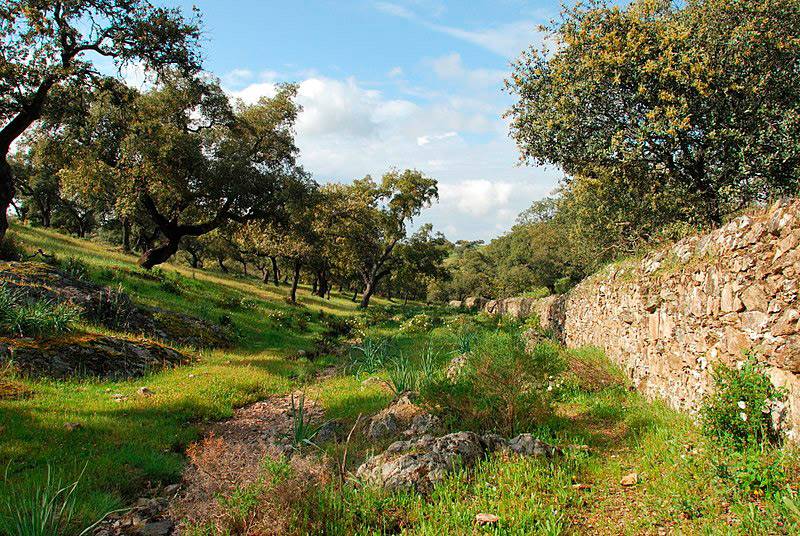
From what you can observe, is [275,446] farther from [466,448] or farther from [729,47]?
[729,47]

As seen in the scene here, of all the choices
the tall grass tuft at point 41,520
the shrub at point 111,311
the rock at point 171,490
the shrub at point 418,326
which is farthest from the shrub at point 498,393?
the shrub at point 418,326

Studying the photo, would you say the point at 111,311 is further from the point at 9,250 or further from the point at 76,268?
the point at 9,250

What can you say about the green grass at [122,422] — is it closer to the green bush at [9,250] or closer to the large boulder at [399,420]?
the large boulder at [399,420]

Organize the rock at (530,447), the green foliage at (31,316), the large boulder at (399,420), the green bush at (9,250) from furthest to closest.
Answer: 1. the green bush at (9,250)
2. the green foliage at (31,316)
3. the large boulder at (399,420)
4. the rock at (530,447)

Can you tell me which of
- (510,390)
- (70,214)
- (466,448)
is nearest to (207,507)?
(466,448)

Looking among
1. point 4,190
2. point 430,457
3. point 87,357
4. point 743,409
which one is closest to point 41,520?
point 430,457

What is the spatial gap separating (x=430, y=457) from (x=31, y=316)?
883 centimetres

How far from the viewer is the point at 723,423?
4.76m

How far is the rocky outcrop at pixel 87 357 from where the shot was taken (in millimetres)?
7941

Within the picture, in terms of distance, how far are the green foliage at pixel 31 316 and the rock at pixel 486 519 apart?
940cm

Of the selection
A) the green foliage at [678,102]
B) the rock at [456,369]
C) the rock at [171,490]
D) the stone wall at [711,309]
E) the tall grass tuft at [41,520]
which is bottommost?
the rock at [171,490]

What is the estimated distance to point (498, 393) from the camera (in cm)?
664

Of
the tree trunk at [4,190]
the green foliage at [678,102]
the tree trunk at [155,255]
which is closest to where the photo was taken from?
the green foliage at [678,102]

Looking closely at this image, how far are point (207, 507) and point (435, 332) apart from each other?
51.2 feet
